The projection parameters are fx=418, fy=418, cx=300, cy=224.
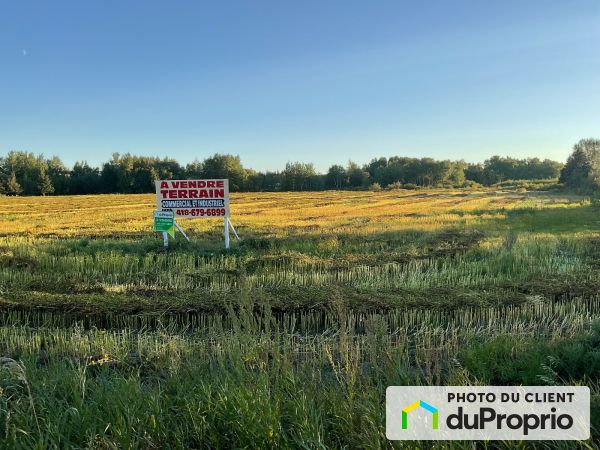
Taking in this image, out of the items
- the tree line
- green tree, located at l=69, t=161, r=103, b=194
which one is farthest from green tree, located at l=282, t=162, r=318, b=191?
green tree, located at l=69, t=161, r=103, b=194

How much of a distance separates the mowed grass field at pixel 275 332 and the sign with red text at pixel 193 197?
4.74 feet

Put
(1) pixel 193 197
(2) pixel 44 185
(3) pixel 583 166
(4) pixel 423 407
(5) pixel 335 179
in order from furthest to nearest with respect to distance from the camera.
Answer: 1. (5) pixel 335 179
2. (2) pixel 44 185
3. (3) pixel 583 166
4. (1) pixel 193 197
5. (4) pixel 423 407

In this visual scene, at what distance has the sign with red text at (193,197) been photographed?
15.4 meters

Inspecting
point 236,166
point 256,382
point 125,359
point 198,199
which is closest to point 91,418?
point 256,382

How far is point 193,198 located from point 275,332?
1081 cm

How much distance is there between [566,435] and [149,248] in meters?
13.4

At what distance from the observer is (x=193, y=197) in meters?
15.6

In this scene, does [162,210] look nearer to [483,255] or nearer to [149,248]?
[149,248]

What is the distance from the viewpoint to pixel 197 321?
7.25 meters

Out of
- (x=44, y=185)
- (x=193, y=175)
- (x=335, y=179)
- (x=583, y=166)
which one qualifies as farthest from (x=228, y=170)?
(x=583, y=166)

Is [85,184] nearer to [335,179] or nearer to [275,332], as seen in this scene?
[335,179]

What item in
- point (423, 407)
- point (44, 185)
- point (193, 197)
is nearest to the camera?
point (423, 407)

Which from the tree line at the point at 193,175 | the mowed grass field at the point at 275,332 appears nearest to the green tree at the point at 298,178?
the tree line at the point at 193,175

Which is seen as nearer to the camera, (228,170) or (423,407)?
(423,407)
